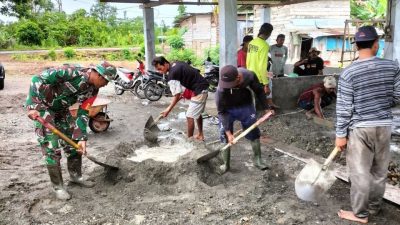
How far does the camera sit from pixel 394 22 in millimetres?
6855

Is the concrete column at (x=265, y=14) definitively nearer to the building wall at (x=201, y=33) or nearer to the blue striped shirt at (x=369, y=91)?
the blue striped shirt at (x=369, y=91)

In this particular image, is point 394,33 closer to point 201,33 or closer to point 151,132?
point 151,132

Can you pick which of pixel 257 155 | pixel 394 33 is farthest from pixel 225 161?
pixel 394 33

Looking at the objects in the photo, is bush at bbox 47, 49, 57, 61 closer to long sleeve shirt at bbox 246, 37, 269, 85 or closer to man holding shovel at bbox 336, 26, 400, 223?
long sleeve shirt at bbox 246, 37, 269, 85

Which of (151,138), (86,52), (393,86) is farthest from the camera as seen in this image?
(86,52)

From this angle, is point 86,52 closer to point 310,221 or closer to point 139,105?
point 139,105

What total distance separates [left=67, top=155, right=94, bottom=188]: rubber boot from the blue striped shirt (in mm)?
3000

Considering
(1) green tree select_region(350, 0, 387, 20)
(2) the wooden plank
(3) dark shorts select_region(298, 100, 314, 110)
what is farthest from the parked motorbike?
(1) green tree select_region(350, 0, 387, 20)

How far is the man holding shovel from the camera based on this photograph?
10.9ft

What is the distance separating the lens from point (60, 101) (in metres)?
4.10

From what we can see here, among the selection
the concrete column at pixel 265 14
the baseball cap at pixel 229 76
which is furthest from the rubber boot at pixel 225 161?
the concrete column at pixel 265 14

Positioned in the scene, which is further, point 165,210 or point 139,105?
point 139,105

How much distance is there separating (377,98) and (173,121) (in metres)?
5.35

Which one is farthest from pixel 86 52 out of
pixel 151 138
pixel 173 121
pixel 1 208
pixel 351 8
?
pixel 1 208
